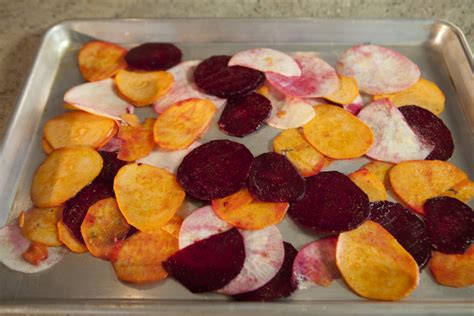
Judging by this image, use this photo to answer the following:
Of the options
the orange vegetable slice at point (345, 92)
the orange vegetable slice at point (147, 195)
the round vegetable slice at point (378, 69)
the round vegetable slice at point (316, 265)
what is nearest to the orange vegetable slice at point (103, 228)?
the orange vegetable slice at point (147, 195)

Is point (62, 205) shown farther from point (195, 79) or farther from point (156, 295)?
point (195, 79)

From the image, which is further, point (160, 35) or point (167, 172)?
point (160, 35)

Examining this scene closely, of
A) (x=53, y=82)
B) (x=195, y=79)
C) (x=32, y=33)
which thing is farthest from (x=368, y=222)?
(x=32, y=33)

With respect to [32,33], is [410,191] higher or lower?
lower

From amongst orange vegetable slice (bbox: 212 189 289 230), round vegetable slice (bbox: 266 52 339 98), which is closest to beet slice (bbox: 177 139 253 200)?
orange vegetable slice (bbox: 212 189 289 230)

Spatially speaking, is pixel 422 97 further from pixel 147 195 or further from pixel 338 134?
pixel 147 195
